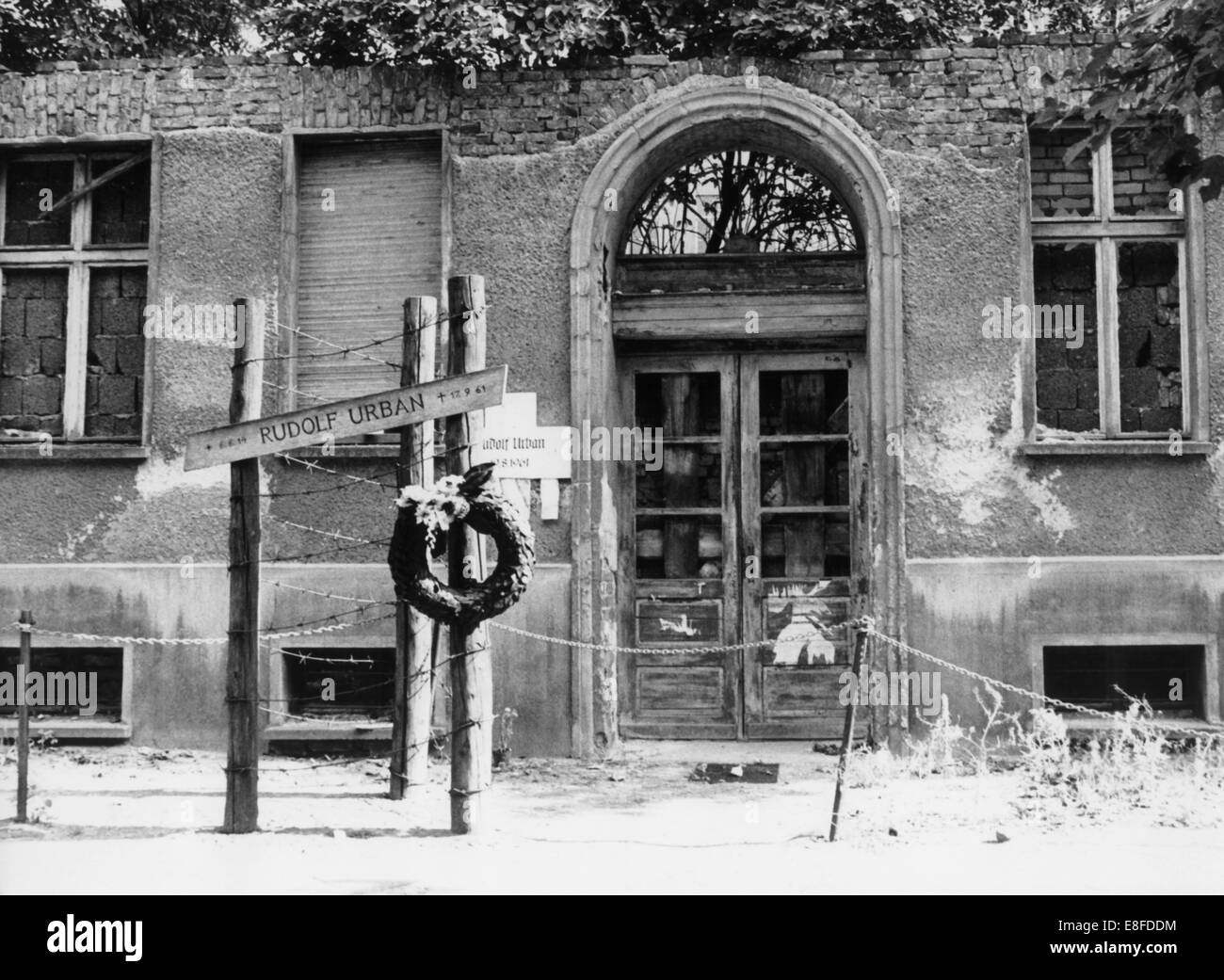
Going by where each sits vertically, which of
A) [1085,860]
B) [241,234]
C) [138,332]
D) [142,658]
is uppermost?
[241,234]

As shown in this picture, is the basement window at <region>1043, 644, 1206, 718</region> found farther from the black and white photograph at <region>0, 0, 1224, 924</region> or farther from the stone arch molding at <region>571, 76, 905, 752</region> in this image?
the stone arch molding at <region>571, 76, 905, 752</region>

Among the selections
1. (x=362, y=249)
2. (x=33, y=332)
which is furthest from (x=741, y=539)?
(x=33, y=332)

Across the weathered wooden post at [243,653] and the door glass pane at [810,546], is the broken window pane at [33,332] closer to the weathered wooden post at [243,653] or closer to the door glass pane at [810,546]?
the weathered wooden post at [243,653]

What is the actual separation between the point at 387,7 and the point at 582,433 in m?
3.24

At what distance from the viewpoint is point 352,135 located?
9.48 m

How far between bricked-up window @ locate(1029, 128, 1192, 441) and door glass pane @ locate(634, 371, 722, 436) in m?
2.25

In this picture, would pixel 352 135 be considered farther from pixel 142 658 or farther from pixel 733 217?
pixel 142 658

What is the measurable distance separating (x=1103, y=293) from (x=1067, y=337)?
1.28ft

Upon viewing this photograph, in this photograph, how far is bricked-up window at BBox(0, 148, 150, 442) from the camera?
384 inches

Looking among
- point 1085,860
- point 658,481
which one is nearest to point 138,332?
point 658,481

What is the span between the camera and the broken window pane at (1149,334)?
924cm

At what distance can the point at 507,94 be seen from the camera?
933cm

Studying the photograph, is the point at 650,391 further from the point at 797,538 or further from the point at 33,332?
the point at 33,332
